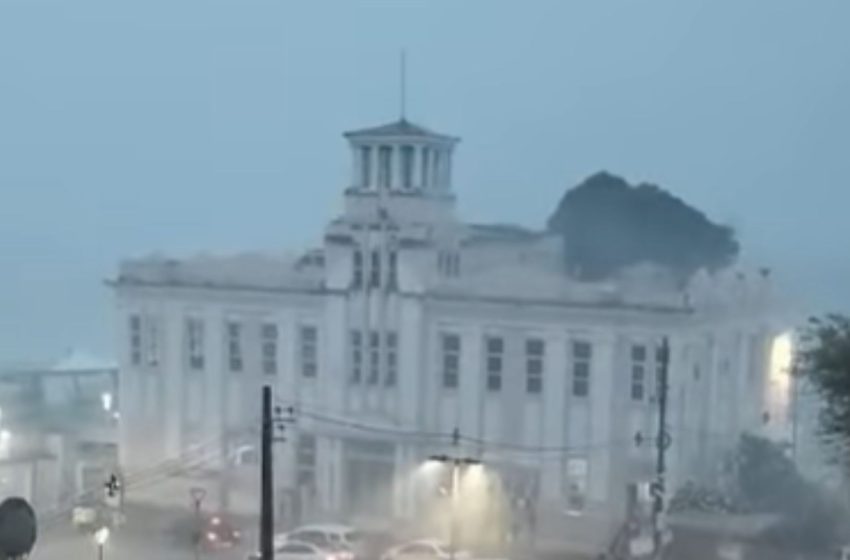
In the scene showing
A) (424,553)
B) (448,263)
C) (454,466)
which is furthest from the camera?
(448,263)

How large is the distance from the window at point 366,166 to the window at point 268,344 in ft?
3.07

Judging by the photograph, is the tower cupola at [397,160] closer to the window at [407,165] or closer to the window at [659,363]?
the window at [407,165]

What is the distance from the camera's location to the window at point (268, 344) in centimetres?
845

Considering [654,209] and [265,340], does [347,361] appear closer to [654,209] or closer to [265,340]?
[265,340]

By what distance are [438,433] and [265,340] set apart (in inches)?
43.6

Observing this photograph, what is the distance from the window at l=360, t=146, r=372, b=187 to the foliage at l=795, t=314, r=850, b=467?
4173 millimetres

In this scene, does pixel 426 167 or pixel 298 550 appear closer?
pixel 298 550

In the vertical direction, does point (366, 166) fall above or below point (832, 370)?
above

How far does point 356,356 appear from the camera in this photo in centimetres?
842

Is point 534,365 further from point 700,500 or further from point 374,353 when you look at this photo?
point 700,500

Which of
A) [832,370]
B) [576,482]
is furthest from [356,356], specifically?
[832,370]

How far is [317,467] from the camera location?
27.2ft

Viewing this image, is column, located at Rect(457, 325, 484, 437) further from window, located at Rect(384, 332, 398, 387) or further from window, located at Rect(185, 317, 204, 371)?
window, located at Rect(185, 317, 204, 371)

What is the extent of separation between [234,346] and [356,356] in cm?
70
